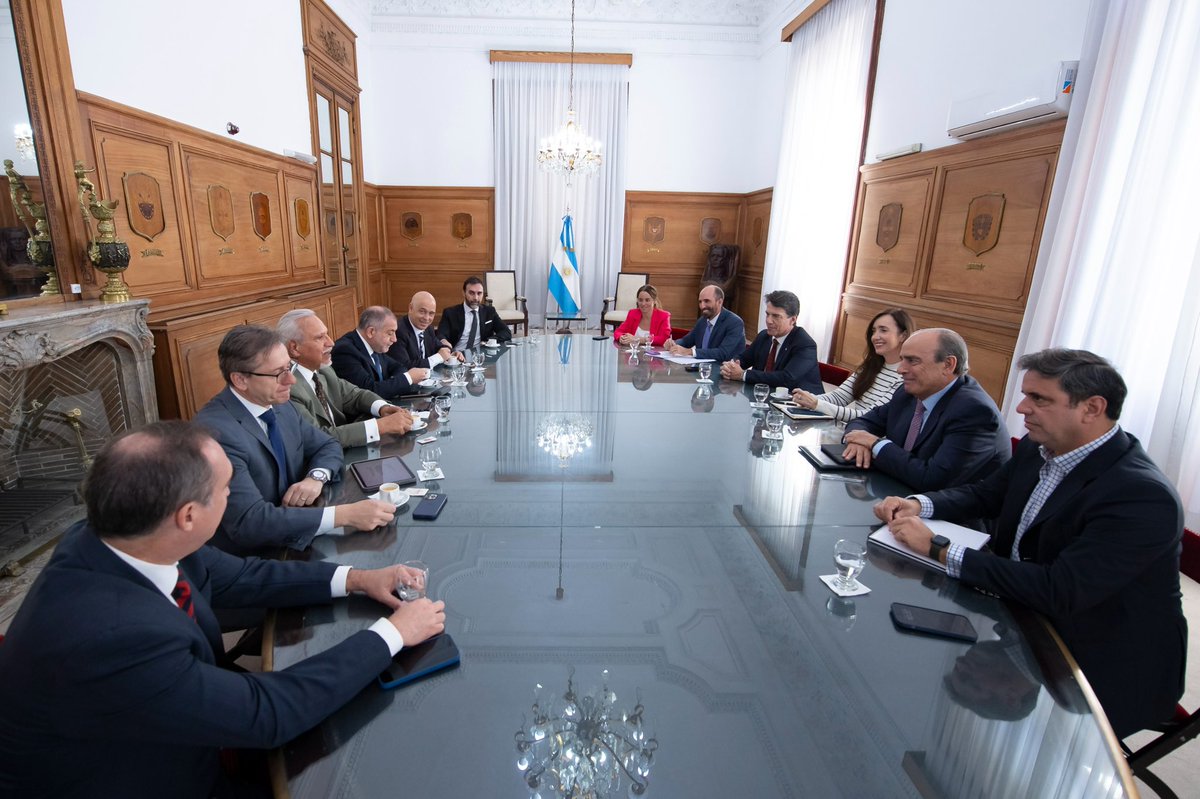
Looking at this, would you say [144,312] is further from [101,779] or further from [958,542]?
[958,542]

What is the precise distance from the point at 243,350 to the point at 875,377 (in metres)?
2.73

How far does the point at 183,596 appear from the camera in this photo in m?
1.04

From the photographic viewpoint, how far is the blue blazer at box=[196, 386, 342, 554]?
145cm

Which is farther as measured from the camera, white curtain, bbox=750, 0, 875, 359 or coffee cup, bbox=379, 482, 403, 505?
white curtain, bbox=750, 0, 875, 359

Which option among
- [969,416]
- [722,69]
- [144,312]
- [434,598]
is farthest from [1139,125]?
[722,69]

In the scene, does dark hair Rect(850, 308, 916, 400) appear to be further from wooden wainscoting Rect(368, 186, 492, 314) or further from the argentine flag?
wooden wainscoting Rect(368, 186, 492, 314)

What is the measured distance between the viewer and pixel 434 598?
127 cm

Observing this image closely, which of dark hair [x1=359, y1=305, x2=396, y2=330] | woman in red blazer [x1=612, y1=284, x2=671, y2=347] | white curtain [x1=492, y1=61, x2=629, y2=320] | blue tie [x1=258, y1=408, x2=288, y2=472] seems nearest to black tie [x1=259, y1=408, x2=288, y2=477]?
blue tie [x1=258, y1=408, x2=288, y2=472]

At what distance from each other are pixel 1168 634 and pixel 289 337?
2.76 m

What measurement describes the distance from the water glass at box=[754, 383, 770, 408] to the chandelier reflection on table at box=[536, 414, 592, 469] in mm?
898

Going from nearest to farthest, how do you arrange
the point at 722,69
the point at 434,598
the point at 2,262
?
the point at 434,598 → the point at 2,262 → the point at 722,69

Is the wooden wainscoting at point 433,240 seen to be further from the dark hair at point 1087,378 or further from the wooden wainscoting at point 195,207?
the dark hair at point 1087,378

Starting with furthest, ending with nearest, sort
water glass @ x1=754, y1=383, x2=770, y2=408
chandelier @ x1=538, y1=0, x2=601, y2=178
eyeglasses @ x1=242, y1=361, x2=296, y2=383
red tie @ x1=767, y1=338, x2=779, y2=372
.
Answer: chandelier @ x1=538, y1=0, x2=601, y2=178 < red tie @ x1=767, y1=338, x2=779, y2=372 < water glass @ x1=754, y1=383, x2=770, y2=408 < eyeglasses @ x1=242, y1=361, x2=296, y2=383

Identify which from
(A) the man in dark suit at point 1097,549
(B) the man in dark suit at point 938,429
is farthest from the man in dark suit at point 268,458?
(B) the man in dark suit at point 938,429
